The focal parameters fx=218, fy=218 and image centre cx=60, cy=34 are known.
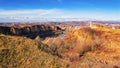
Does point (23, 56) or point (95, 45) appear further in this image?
point (95, 45)

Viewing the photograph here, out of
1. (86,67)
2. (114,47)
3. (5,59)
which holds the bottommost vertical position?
(114,47)

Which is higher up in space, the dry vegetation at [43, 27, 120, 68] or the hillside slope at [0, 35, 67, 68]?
the hillside slope at [0, 35, 67, 68]

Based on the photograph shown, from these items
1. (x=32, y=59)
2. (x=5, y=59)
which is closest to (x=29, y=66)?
(x=32, y=59)

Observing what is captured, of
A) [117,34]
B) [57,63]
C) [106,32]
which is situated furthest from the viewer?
[106,32]

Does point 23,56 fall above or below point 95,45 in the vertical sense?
above

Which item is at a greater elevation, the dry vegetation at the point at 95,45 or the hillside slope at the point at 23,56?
the hillside slope at the point at 23,56

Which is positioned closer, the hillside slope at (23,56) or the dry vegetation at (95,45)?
the hillside slope at (23,56)

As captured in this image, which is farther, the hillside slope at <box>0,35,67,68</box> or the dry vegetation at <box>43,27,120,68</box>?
the dry vegetation at <box>43,27,120,68</box>

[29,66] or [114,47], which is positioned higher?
[29,66]

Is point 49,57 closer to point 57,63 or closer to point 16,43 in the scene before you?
point 57,63

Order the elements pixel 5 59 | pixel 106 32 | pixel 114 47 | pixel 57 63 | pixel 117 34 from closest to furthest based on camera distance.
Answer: pixel 5 59, pixel 57 63, pixel 114 47, pixel 117 34, pixel 106 32

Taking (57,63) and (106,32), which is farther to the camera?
A: (106,32)
